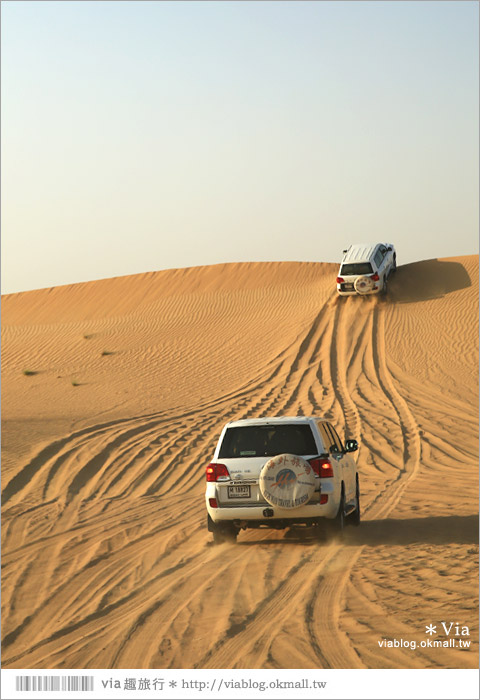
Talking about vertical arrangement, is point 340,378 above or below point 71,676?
below

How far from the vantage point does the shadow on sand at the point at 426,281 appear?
3916cm

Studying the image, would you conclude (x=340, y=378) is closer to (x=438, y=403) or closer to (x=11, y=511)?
(x=438, y=403)

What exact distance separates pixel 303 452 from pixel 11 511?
17.3ft

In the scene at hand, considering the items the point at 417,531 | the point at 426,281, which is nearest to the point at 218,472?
the point at 417,531

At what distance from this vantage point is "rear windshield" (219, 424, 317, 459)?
10.7m

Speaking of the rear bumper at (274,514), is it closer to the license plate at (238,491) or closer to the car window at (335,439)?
the license plate at (238,491)

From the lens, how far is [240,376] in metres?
30.6

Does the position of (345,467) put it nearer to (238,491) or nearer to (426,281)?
(238,491)

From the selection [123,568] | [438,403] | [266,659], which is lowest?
[438,403]

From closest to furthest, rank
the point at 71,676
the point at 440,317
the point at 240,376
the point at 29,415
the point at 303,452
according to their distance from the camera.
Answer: the point at 71,676 < the point at 303,452 < the point at 29,415 < the point at 240,376 < the point at 440,317

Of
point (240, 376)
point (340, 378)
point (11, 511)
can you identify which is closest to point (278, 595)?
point (11, 511)

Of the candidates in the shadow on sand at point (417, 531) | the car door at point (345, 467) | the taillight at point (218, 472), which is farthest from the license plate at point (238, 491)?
the shadow on sand at point (417, 531)

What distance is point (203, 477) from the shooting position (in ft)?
55.5

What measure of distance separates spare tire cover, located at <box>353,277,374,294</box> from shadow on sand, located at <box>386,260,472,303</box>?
7.63 ft
